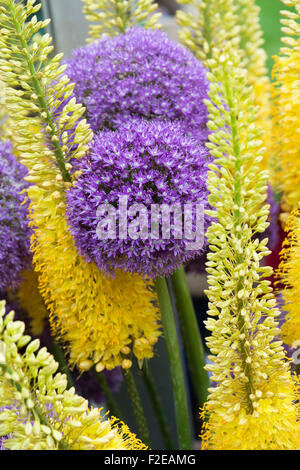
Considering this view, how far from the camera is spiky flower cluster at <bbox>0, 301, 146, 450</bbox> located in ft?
0.95

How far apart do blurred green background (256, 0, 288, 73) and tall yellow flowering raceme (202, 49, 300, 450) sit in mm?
266

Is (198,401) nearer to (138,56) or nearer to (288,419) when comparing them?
(288,419)

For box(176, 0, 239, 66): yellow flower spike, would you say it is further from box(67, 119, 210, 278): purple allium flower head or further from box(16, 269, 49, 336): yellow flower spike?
box(16, 269, 49, 336): yellow flower spike

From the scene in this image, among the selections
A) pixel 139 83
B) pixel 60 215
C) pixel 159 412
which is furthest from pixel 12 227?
pixel 159 412

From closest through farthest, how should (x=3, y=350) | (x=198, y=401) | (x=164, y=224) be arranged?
(x=3, y=350)
(x=164, y=224)
(x=198, y=401)

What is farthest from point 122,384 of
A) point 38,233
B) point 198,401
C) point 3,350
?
point 3,350

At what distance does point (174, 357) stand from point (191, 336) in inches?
3.3

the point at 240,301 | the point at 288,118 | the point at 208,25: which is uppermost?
the point at 208,25

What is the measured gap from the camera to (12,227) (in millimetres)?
488

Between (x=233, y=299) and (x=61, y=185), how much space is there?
181mm

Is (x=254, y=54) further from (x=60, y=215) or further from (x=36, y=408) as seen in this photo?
(x=36, y=408)

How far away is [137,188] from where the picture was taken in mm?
388

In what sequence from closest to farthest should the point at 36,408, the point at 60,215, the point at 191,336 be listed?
the point at 36,408 → the point at 60,215 → the point at 191,336

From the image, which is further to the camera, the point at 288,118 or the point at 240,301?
the point at 288,118
